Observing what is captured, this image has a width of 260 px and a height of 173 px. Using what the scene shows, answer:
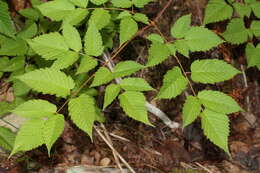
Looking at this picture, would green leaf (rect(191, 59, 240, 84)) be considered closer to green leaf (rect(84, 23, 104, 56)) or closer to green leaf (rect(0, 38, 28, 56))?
green leaf (rect(84, 23, 104, 56))

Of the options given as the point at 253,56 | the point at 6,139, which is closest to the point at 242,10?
the point at 253,56

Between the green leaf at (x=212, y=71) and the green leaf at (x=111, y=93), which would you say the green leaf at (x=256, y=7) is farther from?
the green leaf at (x=111, y=93)

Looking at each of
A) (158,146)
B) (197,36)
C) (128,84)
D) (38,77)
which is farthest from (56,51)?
(158,146)

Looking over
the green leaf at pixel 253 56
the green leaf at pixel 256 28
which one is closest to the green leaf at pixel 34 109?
the green leaf at pixel 253 56

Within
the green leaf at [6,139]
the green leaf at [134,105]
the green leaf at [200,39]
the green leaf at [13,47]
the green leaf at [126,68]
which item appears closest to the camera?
the green leaf at [134,105]

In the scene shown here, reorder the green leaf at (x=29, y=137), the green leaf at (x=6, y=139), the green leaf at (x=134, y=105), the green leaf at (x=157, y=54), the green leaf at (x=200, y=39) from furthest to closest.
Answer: the green leaf at (x=6, y=139) → the green leaf at (x=200, y=39) → the green leaf at (x=157, y=54) → the green leaf at (x=134, y=105) → the green leaf at (x=29, y=137)
